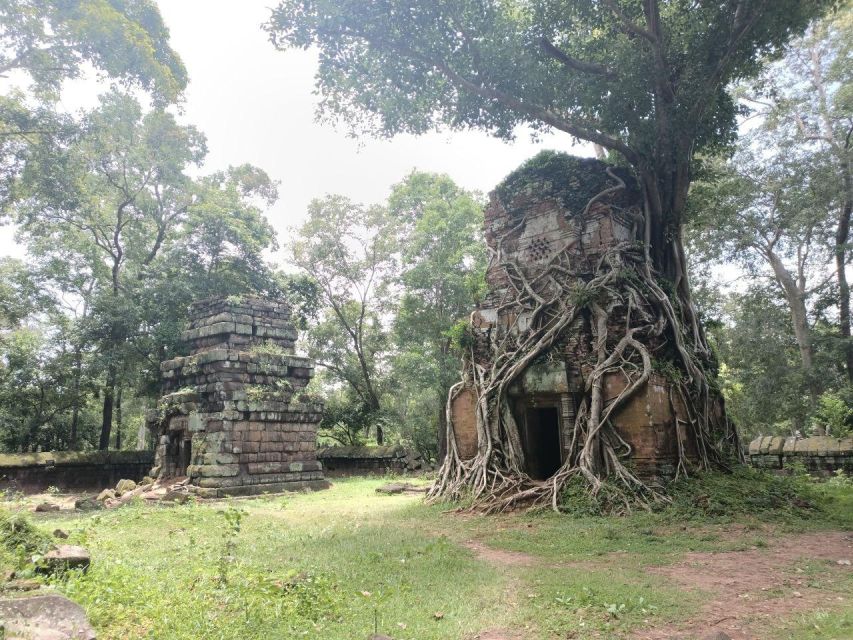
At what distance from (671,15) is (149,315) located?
52.6ft

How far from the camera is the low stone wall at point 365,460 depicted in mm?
18062

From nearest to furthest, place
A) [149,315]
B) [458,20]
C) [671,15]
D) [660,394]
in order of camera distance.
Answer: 1. [660,394]
2. [458,20]
3. [671,15]
4. [149,315]

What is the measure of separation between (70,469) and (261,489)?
16.4 ft

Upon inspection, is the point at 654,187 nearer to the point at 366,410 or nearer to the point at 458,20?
the point at 458,20

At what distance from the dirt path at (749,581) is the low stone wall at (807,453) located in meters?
5.77

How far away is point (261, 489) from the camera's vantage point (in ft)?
40.6

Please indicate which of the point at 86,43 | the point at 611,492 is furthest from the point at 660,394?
the point at 86,43

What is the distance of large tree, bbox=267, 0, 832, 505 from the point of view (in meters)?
9.24

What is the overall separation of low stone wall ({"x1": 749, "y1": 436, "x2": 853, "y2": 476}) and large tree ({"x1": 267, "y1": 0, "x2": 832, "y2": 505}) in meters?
2.25

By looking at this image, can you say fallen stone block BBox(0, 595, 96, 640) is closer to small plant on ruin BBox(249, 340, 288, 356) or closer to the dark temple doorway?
the dark temple doorway

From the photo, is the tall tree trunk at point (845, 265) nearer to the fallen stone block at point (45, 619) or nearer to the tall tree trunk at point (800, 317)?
the tall tree trunk at point (800, 317)

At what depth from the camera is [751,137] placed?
1859 cm

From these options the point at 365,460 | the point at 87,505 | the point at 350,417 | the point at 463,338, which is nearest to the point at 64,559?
the point at 87,505

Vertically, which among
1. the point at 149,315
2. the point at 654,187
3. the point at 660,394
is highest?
the point at 654,187
